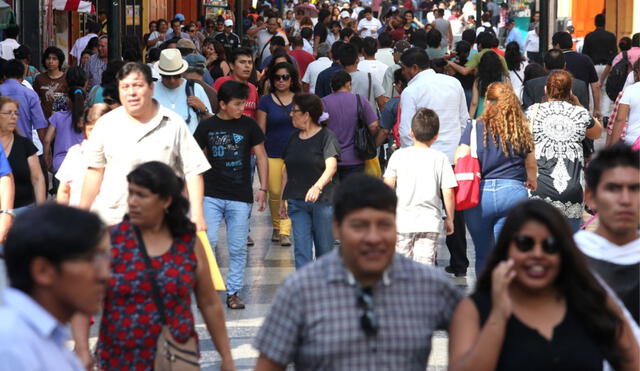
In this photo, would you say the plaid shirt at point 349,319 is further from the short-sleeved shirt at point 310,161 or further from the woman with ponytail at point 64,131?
the woman with ponytail at point 64,131

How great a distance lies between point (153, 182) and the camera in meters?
5.38

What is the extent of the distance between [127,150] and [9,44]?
457 inches

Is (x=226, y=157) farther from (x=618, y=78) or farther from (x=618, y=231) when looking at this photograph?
(x=618, y=78)

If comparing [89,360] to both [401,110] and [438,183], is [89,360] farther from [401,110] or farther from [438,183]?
[401,110]

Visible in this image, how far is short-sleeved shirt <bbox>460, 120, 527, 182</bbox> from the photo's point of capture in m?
8.66

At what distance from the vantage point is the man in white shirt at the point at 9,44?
695 inches

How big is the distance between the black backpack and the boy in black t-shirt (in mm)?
7907

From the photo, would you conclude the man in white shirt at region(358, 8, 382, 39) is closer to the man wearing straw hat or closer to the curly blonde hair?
the man wearing straw hat

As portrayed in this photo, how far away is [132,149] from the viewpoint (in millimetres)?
6805

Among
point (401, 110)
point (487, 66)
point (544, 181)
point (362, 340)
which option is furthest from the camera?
point (487, 66)

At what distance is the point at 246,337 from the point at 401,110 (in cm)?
320

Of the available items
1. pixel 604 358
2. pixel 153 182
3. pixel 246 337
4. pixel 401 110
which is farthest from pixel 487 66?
pixel 604 358

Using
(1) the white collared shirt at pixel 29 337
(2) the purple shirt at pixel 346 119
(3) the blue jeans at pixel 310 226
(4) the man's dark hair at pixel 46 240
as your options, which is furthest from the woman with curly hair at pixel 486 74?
(1) the white collared shirt at pixel 29 337

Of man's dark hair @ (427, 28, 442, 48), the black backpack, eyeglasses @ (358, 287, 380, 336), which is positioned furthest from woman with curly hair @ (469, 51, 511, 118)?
eyeglasses @ (358, 287, 380, 336)
